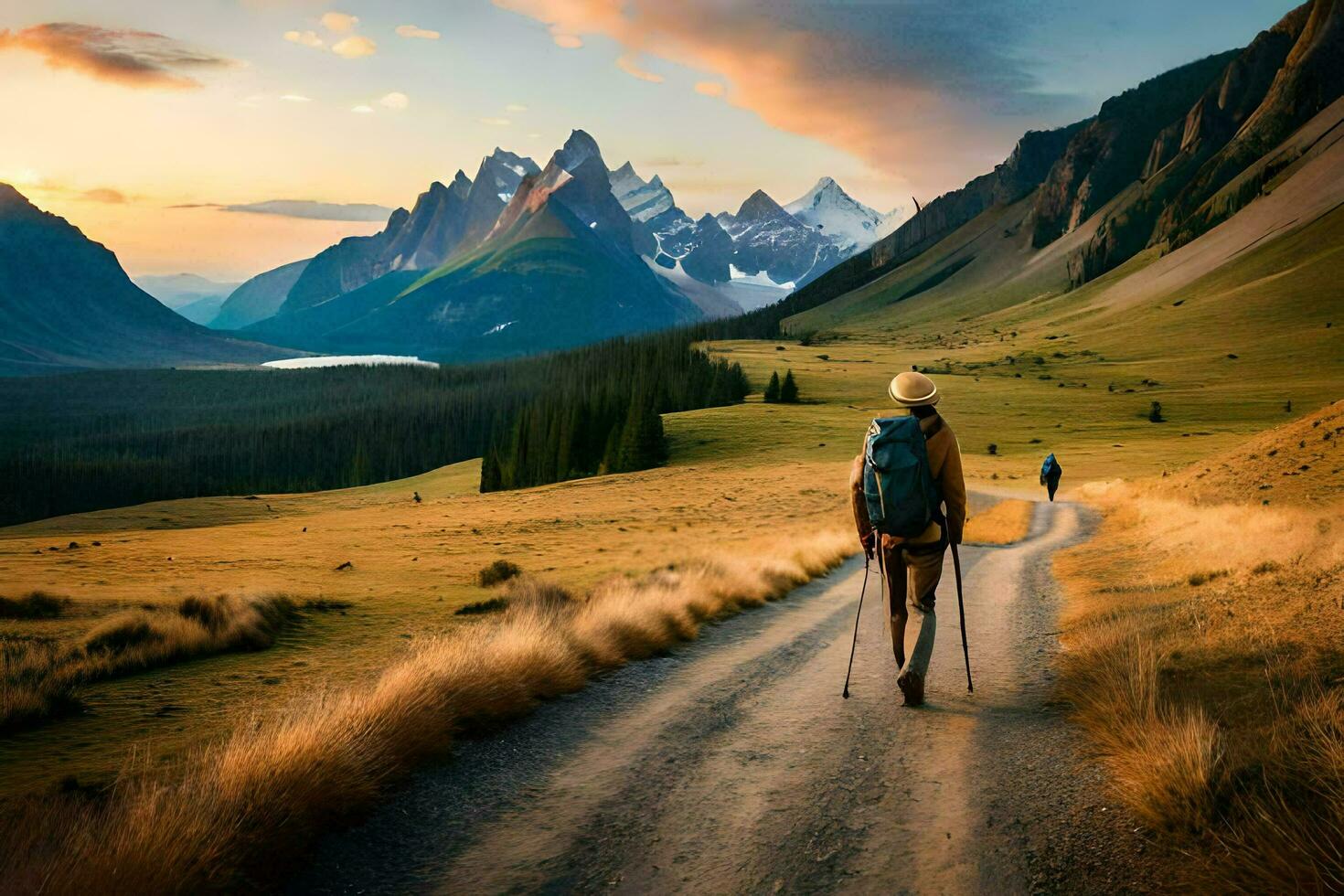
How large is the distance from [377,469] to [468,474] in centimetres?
7243

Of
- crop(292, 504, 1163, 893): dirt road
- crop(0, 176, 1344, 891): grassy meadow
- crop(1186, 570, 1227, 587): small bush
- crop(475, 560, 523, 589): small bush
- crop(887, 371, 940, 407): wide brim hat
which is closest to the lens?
crop(292, 504, 1163, 893): dirt road

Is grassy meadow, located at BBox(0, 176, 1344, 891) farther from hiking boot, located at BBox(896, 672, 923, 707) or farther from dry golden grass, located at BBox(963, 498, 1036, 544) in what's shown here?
hiking boot, located at BBox(896, 672, 923, 707)

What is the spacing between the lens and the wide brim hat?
8898 millimetres

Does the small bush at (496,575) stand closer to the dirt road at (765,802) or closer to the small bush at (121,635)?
the small bush at (121,635)

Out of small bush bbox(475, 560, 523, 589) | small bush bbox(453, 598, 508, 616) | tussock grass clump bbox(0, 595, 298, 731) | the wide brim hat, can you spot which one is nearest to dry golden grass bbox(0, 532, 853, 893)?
tussock grass clump bbox(0, 595, 298, 731)

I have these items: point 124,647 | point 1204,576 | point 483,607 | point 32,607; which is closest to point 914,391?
point 1204,576

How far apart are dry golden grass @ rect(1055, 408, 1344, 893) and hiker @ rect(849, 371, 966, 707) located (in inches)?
64.6

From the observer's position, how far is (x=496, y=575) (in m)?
23.6

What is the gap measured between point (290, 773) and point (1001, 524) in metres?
35.1

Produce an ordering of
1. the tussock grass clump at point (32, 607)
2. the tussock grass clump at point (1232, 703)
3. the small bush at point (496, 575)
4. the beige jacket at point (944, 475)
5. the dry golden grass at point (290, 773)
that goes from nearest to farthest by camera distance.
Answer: the dry golden grass at point (290, 773) → the tussock grass clump at point (1232, 703) → the beige jacket at point (944, 475) → the tussock grass clump at point (32, 607) → the small bush at point (496, 575)

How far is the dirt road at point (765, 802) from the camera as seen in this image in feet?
17.6

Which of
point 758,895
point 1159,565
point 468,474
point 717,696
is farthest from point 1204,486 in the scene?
point 468,474

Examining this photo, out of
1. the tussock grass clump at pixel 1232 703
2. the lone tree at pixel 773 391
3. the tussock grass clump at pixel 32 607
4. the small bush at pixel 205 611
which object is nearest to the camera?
the tussock grass clump at pixel 1232 703

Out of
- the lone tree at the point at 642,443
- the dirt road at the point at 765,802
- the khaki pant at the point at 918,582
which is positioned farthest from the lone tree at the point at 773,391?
the khaki pant at the point at 918,582
